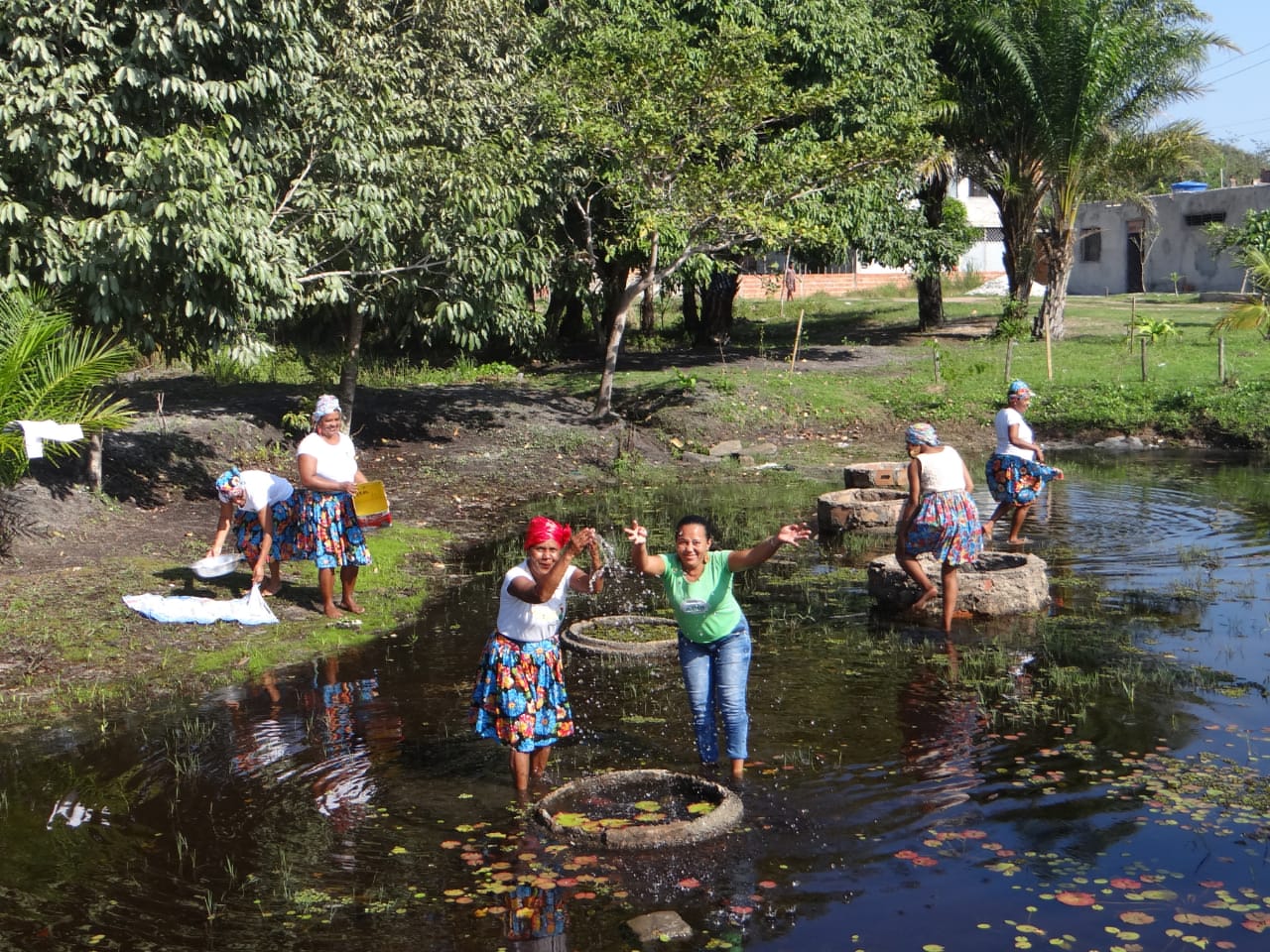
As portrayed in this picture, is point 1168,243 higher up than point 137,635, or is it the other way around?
point 1168,243

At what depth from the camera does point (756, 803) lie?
7004 millimetres

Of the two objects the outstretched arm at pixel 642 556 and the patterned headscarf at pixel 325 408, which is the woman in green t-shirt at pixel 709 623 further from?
the patterned headscarf at pixel 325 408

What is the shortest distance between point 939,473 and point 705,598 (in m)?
4.35

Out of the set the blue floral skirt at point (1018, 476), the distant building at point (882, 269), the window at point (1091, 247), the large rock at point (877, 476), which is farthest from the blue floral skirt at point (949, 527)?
the window at point (1091, 247)

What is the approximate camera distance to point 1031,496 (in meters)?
14.0

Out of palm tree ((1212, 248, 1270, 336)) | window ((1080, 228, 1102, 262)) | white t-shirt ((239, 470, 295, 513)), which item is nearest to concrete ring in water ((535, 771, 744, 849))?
white t-shirt ((239, 470, 295, 513))

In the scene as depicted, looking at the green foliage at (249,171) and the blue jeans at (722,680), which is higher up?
the green foliage at (249,171)

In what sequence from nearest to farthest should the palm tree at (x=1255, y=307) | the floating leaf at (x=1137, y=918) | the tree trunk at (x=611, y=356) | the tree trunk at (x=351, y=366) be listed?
the floating leaf at (x=1137, y=918) → the tree trunk at (x=351, y=366) → the palm tree at (x=1255, y=307) → the tree trunk at (x=611, y=356)

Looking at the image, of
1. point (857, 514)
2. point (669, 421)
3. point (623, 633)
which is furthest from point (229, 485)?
point (669, 421)

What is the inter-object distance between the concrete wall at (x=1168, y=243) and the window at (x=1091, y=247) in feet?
0.59

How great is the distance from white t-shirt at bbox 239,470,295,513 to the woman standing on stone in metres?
5.31

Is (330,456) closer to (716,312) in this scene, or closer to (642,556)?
(642,556)

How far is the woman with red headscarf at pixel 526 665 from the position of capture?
6828 millimetres

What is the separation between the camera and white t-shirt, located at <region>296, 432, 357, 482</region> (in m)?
10.4
